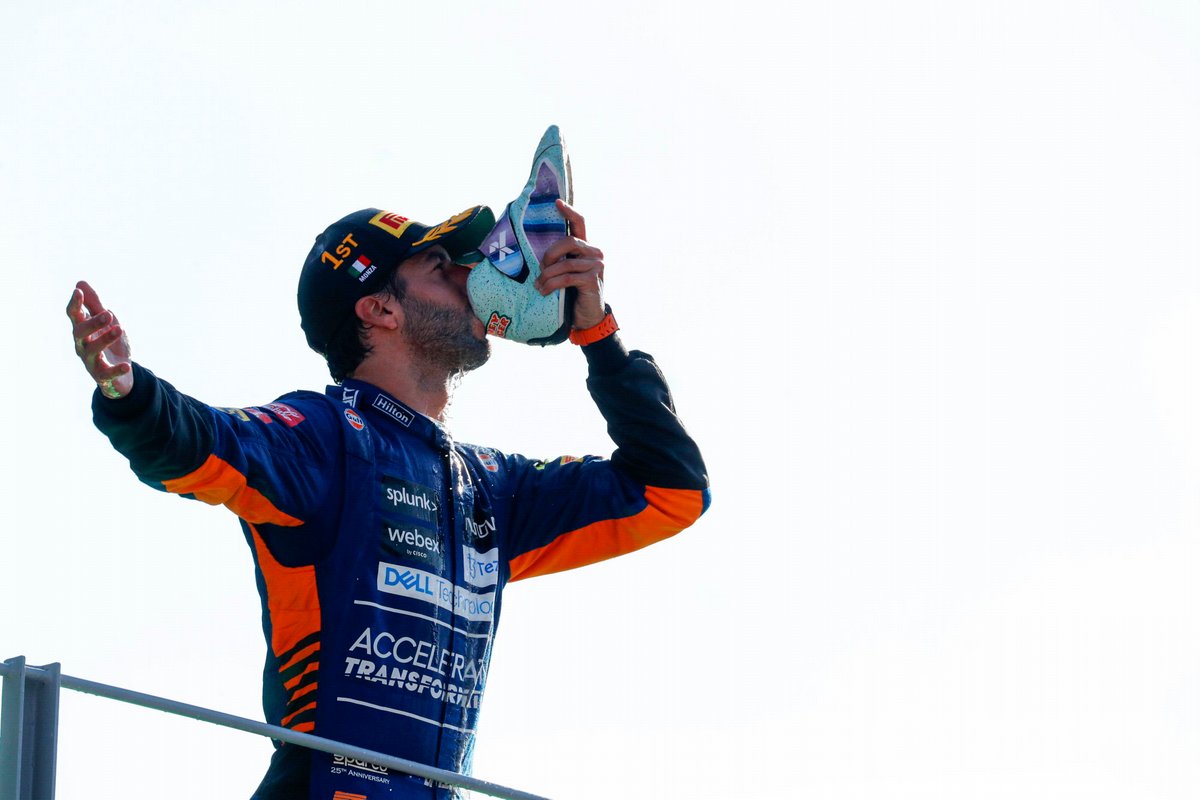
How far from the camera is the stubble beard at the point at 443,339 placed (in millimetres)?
5180

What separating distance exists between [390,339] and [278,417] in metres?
0.72

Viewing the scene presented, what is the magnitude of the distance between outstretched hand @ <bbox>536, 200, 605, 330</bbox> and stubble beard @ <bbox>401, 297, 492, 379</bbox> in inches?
10.5

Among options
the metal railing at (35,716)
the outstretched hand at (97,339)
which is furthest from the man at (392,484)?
the metal railing at (35,716)

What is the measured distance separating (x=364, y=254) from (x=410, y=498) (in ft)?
3.21

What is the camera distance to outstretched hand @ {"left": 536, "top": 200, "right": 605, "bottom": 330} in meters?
5.16

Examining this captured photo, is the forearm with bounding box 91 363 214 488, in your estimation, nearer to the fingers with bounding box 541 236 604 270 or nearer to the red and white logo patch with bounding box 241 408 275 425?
the red and white logo patch with bounding box 241 408 275 425

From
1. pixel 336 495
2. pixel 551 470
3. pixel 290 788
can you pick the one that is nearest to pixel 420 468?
pixel 336 495

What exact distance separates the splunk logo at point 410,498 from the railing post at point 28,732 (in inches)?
52.1

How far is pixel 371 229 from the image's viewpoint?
17.6ft

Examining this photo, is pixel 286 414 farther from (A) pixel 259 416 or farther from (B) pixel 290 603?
(B) pixel 290 603

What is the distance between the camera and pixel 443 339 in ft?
17.0

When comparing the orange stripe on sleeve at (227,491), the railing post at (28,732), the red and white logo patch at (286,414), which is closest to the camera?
the railing post at (28,732)

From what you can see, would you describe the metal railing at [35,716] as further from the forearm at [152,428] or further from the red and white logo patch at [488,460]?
the red and white logo patch at [488,460]

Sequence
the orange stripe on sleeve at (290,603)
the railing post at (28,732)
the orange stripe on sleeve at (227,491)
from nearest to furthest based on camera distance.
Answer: the railing post at (28,732), the orange stripe on sleeve at (227,491), the orange stripe on sleeve at (290,603)
